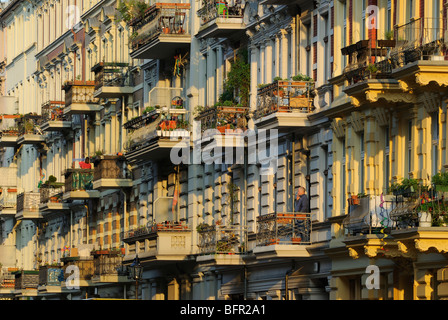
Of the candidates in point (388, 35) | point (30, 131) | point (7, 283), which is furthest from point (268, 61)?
point (7, 283)

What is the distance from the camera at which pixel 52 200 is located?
210 ft

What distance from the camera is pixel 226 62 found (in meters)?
44.2

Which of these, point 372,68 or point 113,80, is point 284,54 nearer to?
point 372,68

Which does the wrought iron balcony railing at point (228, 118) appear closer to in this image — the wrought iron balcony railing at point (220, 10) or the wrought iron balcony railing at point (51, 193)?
the wrought iron balcony railing at point (220, 10)

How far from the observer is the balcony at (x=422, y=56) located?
26531 mm

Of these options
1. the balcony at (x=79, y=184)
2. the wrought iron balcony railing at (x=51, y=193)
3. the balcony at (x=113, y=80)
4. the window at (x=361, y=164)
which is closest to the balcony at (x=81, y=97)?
the balcony at (x=79, y=184)

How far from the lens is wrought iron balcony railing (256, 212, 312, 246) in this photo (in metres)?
35.2

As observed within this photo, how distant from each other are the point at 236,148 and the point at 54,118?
2542cm

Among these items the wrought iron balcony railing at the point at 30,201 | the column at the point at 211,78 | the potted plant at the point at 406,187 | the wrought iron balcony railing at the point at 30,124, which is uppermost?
the wrought iron balcony railing at the point at 30,124

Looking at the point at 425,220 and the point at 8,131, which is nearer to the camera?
the point at 425,220

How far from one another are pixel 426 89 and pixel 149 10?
21509 millimetres

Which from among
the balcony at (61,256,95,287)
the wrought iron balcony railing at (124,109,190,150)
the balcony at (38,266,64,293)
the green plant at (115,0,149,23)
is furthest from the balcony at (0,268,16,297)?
the wrought iron balcony railing at (124,109,190,150)

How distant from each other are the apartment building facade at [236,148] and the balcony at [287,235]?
50mm

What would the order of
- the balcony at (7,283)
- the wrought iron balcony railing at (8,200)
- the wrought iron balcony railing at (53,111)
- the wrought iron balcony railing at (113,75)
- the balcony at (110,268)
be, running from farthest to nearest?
the wrought iron balcony railing at (8,200)
the balcony at (7,283)
the wrought iron balcony railing at (53,111)
the wrought iron balcony railing at (113,75)
the balcony at (110,268)
